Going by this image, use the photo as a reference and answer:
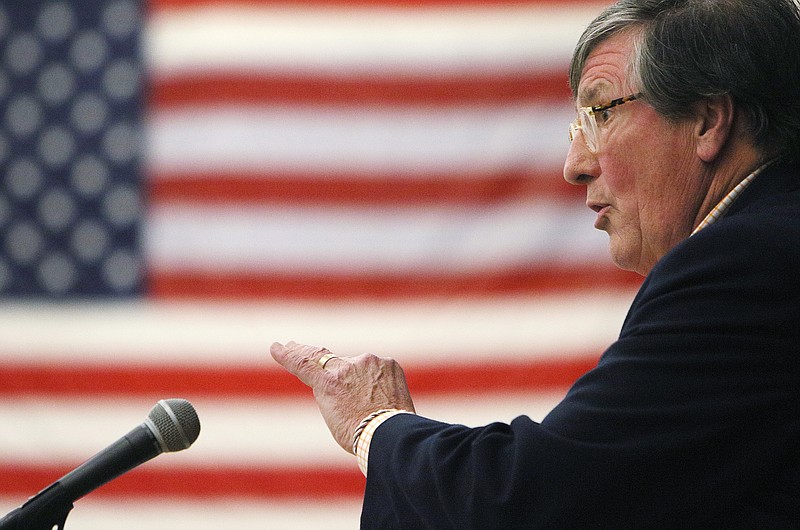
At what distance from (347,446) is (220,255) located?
1.40 meters

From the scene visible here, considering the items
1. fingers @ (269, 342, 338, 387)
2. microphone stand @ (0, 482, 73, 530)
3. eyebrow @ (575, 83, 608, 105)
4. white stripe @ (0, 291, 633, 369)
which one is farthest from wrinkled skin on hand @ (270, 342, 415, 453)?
white stripe @ (0, 291, 633, 369)

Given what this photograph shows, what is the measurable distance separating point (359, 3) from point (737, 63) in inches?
59.8

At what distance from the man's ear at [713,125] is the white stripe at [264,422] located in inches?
53.9

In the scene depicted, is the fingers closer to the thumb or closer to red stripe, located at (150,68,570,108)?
the thumb

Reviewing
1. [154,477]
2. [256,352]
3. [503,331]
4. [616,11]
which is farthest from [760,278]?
[154,477]

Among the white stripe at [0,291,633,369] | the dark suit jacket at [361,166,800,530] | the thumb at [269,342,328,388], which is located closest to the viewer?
the dark suit jacket at [361,166,800,530]

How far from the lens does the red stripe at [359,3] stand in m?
2.52

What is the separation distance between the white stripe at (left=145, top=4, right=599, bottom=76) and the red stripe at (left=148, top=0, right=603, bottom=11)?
11mm

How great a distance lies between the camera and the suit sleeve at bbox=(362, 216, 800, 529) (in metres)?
1.00

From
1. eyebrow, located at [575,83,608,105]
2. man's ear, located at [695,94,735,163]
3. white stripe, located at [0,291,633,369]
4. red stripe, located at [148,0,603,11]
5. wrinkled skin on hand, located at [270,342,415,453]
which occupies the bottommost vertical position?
white stripe, located at [0,291,633,369]

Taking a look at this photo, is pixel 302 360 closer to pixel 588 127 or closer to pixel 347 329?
pixel 588 127

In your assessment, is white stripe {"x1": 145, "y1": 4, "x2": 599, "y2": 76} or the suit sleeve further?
white stripe {"x1": 145, "y1": 4, "x2": 599, "y2": 76}

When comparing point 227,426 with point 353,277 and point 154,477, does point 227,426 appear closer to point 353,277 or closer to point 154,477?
point 154,477

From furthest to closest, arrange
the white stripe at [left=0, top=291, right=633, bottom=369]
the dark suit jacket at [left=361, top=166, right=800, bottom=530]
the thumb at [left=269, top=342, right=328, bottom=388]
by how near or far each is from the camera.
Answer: the white stripe at [left=0, top=291, right=633, bottom=369], the thumb at [left=269, top=342, right=328, bottom=388], the dark suit jacket at [left=361, top=166, right=800, bottom=530]
